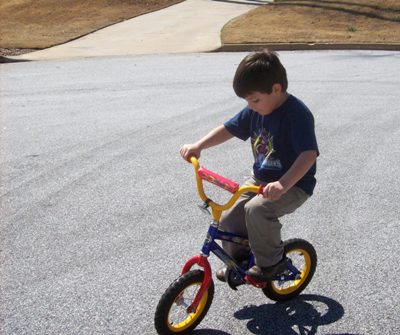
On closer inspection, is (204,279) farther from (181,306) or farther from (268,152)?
(268,152)

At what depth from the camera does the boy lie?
300 centimetres

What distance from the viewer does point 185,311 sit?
3271 millimetres

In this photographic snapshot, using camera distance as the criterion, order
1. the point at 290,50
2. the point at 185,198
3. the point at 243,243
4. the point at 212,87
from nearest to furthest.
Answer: the point at 243,243
the point at 185,198
the point at 212,87
the point at 290,50

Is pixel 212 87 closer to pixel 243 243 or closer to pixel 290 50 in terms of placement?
pixel 290 50

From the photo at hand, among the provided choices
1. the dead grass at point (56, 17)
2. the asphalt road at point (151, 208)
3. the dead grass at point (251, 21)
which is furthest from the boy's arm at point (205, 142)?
the dead grass at point (56, 17)

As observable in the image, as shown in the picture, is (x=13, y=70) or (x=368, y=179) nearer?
(x=368, y=179)

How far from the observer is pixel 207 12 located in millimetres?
19281

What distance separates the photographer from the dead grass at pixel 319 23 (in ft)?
47.6

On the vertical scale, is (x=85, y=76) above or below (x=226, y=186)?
below

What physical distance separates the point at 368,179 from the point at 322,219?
1065 millimetres

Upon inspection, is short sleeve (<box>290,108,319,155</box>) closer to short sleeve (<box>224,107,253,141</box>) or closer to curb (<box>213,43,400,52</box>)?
short sleeve (<box>224,107,253,141</box>)

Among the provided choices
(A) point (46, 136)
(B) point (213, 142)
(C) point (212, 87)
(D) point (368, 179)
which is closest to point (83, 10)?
(C) point (212, 87)

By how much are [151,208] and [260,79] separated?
2208 millimetres

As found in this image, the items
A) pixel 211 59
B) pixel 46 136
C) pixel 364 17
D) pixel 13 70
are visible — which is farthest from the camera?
pixel 364 17
